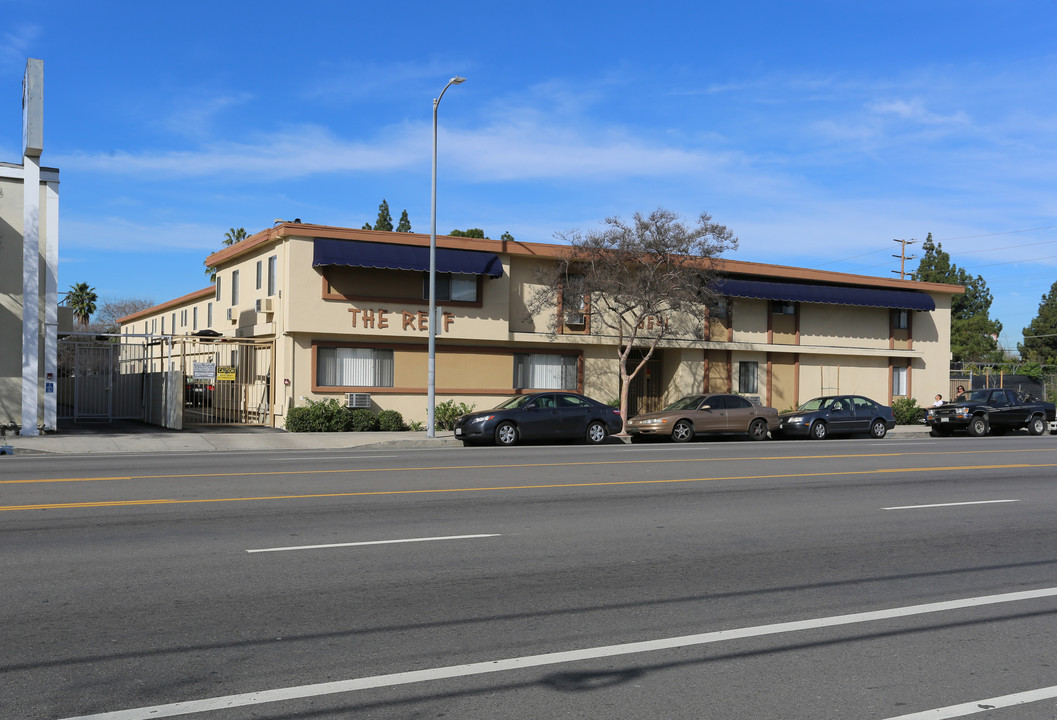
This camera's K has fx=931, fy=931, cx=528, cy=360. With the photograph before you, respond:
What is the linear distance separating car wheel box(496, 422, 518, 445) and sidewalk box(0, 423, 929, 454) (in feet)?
3.54

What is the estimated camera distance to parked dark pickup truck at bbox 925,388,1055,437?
103 feet

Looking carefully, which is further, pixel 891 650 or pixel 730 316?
pixel 730 316

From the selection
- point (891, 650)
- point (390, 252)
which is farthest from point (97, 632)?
point (390, 252)

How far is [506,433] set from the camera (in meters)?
23.8

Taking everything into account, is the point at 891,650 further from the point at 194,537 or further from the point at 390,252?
the point at 390,252

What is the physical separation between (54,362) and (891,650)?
2279 cm

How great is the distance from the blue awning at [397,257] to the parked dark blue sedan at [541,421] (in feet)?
20.2

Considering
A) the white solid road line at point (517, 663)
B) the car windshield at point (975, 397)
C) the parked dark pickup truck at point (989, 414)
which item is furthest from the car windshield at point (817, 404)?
the white solid road line at point (517, 663)

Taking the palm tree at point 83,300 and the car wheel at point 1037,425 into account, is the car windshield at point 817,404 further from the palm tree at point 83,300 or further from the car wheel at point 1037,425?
the palm tree at point 83,300

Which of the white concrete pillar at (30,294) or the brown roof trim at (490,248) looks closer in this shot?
the white concrete pillar at (30,294)

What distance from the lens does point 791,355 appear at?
38.2 m

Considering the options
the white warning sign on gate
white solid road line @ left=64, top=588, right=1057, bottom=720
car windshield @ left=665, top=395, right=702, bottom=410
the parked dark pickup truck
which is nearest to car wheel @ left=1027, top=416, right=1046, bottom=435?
the parked dark pickup truck

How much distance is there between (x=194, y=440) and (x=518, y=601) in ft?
58.7

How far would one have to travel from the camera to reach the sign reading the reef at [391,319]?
1141 inches
